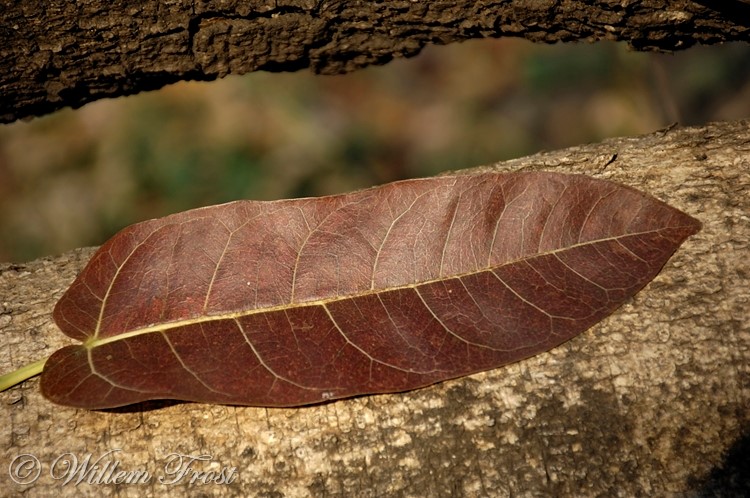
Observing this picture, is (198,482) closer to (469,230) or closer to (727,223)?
(469,230)

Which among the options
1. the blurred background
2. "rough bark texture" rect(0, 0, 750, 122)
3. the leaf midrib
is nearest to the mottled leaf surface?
the leaf midrib

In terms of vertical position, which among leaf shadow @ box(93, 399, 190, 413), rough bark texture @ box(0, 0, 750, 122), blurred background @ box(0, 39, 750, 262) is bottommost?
blurred background @ box(0, 39, 750, 262)

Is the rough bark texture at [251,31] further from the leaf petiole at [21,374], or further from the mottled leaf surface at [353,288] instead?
the leaf petiole at [21,374]

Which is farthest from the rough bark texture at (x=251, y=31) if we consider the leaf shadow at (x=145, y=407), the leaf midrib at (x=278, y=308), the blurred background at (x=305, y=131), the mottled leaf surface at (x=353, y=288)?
the blurred background at (x=305, y=131)

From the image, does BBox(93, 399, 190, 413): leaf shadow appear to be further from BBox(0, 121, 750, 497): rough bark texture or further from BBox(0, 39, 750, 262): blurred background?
BBox(0, 39, 750, 262): blurred background

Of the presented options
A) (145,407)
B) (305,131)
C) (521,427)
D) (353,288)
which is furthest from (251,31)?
(305,131)

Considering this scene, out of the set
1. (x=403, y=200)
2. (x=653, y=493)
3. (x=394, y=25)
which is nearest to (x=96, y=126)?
(x=394, y=25)
